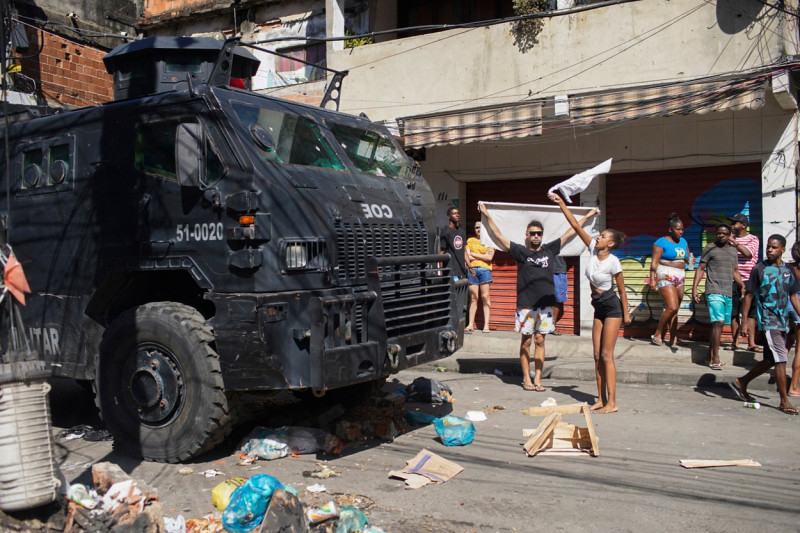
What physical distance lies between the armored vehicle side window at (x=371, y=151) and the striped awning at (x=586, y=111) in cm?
463

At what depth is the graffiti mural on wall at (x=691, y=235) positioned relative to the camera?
11.0 meters

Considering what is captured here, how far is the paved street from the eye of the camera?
4621mm

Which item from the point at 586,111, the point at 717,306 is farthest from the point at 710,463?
the point at 586,111

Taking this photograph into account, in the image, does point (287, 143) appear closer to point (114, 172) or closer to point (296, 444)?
point (114, 172)

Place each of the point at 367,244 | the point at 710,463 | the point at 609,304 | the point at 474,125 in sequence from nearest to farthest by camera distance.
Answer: the point at 710,463 → the point at 367,244 → the point at 609,304 → the point at 474,125

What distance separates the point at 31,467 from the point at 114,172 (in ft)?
9.46

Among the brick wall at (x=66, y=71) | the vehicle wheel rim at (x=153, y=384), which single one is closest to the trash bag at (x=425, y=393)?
the vehicle wheel rim at (x=153, y=384)

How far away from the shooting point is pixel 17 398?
3891 millimetres

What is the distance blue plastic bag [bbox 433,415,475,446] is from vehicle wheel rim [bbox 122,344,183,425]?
212 centimetres

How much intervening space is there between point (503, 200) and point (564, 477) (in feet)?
27.4

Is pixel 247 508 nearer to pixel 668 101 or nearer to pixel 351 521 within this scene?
pixel 351 521

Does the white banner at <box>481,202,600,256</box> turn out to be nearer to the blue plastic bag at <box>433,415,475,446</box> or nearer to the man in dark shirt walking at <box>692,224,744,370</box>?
the man in dark shirt walking at <box>692,224,744,370</box>

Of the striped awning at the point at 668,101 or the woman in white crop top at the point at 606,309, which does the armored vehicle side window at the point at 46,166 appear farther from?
the striped awning at the point at 668,101

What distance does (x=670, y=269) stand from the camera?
10.5m
